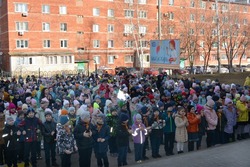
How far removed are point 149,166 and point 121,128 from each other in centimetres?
125

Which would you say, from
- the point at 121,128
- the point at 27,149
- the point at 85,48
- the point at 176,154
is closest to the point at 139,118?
the point at 121,128

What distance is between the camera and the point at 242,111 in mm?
11352

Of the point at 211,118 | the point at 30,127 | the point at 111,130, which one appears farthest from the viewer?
the point at 211,118

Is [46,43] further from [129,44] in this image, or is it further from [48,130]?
[48,130]

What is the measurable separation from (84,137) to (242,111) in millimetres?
5996

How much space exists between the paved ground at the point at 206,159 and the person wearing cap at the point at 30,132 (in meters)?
0.57

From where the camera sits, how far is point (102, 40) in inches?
2138

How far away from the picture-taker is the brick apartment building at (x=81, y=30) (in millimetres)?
46125

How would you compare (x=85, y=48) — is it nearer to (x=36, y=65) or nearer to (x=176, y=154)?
(x=36, y=65)

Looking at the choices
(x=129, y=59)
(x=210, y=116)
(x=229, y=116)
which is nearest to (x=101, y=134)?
(x=210, y=116)

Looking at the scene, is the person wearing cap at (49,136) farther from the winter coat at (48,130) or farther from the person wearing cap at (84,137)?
the person wearing cap at (84,137)

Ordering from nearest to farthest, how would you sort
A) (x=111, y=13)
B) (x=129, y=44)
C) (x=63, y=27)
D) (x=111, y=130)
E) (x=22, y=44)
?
1. (x=111, y=130)
2. (x=22, y=44)
3. (x=63, y=27)
4. (x=111, y=13)
5. (x=129, y=44)

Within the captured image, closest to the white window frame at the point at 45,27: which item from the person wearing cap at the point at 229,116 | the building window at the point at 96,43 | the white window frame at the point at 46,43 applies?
the white window frame at the point at 46,43

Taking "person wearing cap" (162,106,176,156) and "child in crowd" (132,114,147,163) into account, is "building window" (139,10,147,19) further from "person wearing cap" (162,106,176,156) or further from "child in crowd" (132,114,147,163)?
"child in crowd" (132,114,147,163)
